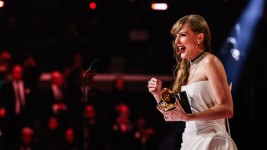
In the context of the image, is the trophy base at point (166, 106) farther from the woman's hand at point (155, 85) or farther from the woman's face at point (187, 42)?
the woman's face at point (187, 42)

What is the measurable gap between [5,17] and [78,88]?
2.78 metres

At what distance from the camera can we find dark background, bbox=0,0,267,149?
10.6 metres

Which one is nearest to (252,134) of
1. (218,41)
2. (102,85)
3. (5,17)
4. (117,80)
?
(218,41)

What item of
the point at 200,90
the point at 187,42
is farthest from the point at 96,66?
the point at 200,90

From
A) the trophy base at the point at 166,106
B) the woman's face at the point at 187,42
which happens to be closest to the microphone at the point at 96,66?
A: the woman's face at the point at 187,42

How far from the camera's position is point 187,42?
13.0ft

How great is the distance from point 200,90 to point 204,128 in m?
0.27

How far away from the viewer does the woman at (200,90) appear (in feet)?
12.1

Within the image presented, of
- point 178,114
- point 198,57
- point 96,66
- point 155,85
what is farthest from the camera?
point 96,66

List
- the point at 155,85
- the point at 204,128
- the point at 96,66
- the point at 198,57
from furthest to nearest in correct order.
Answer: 1. the point at 96,66
2. the point at 198,57
3. the point at 204,128
4. the point at 155,85

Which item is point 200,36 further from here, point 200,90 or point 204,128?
point 204,128

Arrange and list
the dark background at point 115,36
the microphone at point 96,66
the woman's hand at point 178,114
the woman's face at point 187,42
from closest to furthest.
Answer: the woman's hand at point 178,114 → the woman's face at point 187,42 → the microphone at point 96,66 → the dark background at point 115,36

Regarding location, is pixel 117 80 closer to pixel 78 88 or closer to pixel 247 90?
pixel 78 88

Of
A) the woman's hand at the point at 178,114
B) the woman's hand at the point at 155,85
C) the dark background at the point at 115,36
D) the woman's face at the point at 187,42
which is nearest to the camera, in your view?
the woman's hand at the point at 178,114
